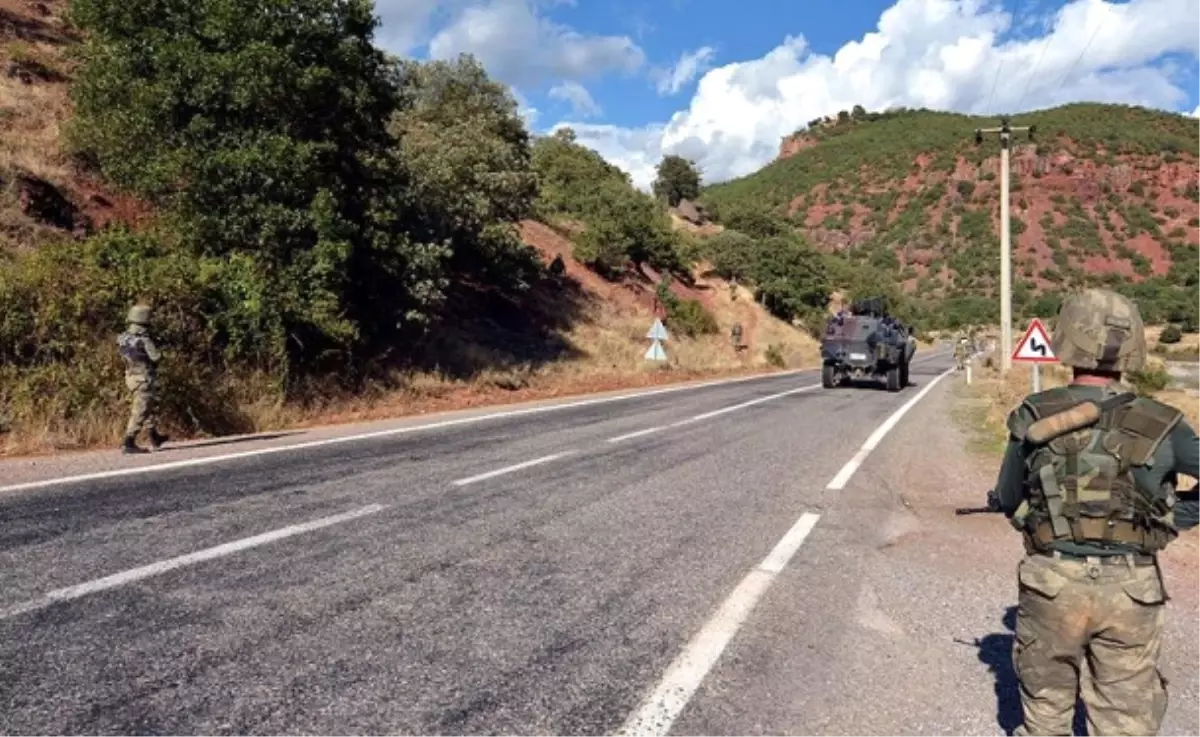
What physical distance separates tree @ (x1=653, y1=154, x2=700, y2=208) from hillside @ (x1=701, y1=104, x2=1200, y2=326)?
4099mm

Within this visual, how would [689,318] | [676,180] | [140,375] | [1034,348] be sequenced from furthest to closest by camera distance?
[676,180] → [689,318] → [1034,348] → [140,375]

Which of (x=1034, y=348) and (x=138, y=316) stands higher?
(x=138, y=316)

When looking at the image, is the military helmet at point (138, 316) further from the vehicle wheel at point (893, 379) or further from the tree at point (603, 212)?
the tree at point (603, 212)

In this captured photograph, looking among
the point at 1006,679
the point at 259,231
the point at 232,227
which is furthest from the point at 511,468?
the point at 232,227

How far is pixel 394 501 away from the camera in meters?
6.95

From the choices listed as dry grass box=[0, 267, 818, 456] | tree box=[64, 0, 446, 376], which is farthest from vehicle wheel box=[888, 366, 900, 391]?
tree box=[64, 0, 446, 376]

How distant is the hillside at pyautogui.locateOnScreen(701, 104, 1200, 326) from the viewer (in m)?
95.8

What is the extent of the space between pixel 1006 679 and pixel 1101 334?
76.4 inches

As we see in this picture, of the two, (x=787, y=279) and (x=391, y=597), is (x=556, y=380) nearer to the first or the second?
(x=391, y=597)

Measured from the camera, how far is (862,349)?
22.9 m

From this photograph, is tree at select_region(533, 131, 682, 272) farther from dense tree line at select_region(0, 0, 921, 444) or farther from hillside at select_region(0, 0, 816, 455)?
dense tree line at select_region(0, 0, 921, 444)

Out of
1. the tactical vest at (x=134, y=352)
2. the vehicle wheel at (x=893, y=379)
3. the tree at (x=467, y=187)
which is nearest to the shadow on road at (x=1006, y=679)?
the tactical vest at (x=134, y=352)

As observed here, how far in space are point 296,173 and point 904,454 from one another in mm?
11060

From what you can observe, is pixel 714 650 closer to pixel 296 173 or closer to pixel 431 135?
pixel 296 173
